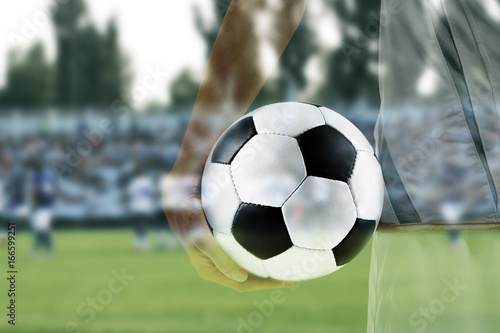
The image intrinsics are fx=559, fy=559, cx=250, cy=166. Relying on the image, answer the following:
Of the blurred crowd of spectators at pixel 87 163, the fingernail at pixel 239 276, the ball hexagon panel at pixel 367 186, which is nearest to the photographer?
the fingernail at pixel 239 276

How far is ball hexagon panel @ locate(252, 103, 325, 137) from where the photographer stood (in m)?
1.51

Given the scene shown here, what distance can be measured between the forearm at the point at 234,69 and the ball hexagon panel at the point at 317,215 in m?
0.26

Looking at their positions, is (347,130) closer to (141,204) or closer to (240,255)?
(240,255)

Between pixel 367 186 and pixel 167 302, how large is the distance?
2.71 meters

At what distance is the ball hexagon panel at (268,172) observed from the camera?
1415mm

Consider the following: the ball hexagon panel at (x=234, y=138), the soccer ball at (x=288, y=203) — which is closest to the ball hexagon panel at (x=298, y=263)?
the soccer ball at (x=288, y=203)

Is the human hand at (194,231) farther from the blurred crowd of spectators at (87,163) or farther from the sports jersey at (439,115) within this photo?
the blurred crowd of spectators at (87,163)

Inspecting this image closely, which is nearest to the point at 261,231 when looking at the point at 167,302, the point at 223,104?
the point at 223,104

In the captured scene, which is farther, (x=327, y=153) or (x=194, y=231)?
(x=327, y=153)

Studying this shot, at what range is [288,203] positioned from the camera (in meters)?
1.41

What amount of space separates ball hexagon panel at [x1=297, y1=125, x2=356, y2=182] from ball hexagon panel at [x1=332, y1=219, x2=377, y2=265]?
128 millimetres

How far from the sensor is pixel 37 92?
526 inches

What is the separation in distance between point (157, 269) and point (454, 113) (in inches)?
189

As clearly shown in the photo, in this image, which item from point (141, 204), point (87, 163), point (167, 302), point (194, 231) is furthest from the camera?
point (87, 163)
